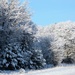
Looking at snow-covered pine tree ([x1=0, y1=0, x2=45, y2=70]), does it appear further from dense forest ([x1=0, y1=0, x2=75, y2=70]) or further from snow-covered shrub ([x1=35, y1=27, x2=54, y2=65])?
snow-covered shrub ([x1=35, y1=27, x2=54, y2=65])

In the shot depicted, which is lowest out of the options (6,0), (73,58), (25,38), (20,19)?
(73,58)

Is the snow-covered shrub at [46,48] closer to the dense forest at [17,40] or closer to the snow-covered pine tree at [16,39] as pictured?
the dense forest at [17,40]

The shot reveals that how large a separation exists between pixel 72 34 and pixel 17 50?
2733cm

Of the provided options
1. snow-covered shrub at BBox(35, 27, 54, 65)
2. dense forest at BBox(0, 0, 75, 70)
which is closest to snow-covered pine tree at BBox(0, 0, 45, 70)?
dense forest at BBox(0, 0, 75, 70)

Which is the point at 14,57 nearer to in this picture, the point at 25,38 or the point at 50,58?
the point at 25,38

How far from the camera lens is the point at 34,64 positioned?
34.5m

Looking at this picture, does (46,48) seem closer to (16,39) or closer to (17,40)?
(17,40)

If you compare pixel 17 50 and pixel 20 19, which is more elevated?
pixel 20 19

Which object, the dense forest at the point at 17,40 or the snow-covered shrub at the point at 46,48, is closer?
the dense forest at the point at 17,40

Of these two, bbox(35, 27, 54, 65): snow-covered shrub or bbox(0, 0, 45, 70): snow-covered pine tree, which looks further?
bbox(35, 27, 54, 65): snow-covered shrub

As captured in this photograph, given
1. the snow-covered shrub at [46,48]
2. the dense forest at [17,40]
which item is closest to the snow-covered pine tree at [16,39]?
the dense forest at [17,40]

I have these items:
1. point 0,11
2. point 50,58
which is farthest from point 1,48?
point 50,58

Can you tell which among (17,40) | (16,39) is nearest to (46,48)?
(17,40)

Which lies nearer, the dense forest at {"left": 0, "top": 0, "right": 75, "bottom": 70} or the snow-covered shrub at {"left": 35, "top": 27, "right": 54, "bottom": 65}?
the dense forest at {"left": 0, "top": 0, "right": 75, "bottom": 70}
